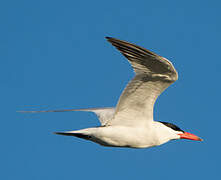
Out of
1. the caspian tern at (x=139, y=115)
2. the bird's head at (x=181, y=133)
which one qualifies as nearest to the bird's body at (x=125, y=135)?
the caspian tern at (x=139, y=115)

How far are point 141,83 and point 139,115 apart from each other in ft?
2.91

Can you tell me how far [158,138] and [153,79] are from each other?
1416 mm

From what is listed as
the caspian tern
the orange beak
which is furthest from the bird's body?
the orange beak

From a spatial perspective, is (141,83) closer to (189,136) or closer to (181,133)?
(181,133)

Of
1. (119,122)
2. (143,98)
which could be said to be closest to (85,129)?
(119,122)

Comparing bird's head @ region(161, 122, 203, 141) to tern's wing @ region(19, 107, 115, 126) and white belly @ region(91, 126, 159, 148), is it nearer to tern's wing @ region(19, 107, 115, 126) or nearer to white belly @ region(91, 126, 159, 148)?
white belly @ region(91, 126, 159, 148)

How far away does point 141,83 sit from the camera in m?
6.85

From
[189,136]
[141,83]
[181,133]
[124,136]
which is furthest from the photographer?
[189,136]

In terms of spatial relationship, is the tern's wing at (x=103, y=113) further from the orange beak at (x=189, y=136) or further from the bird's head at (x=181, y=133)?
the orange beak at (x=189, y=136)

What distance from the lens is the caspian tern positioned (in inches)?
255

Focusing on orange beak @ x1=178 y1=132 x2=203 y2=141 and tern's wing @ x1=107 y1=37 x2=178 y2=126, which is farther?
orange beak @ x1=178 y1=132 x2=203 y2=141

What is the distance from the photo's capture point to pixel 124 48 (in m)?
6.20

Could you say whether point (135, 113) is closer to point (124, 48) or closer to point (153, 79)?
point (153, 79)

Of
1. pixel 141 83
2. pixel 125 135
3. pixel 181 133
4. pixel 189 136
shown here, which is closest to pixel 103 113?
pixel 125 135
